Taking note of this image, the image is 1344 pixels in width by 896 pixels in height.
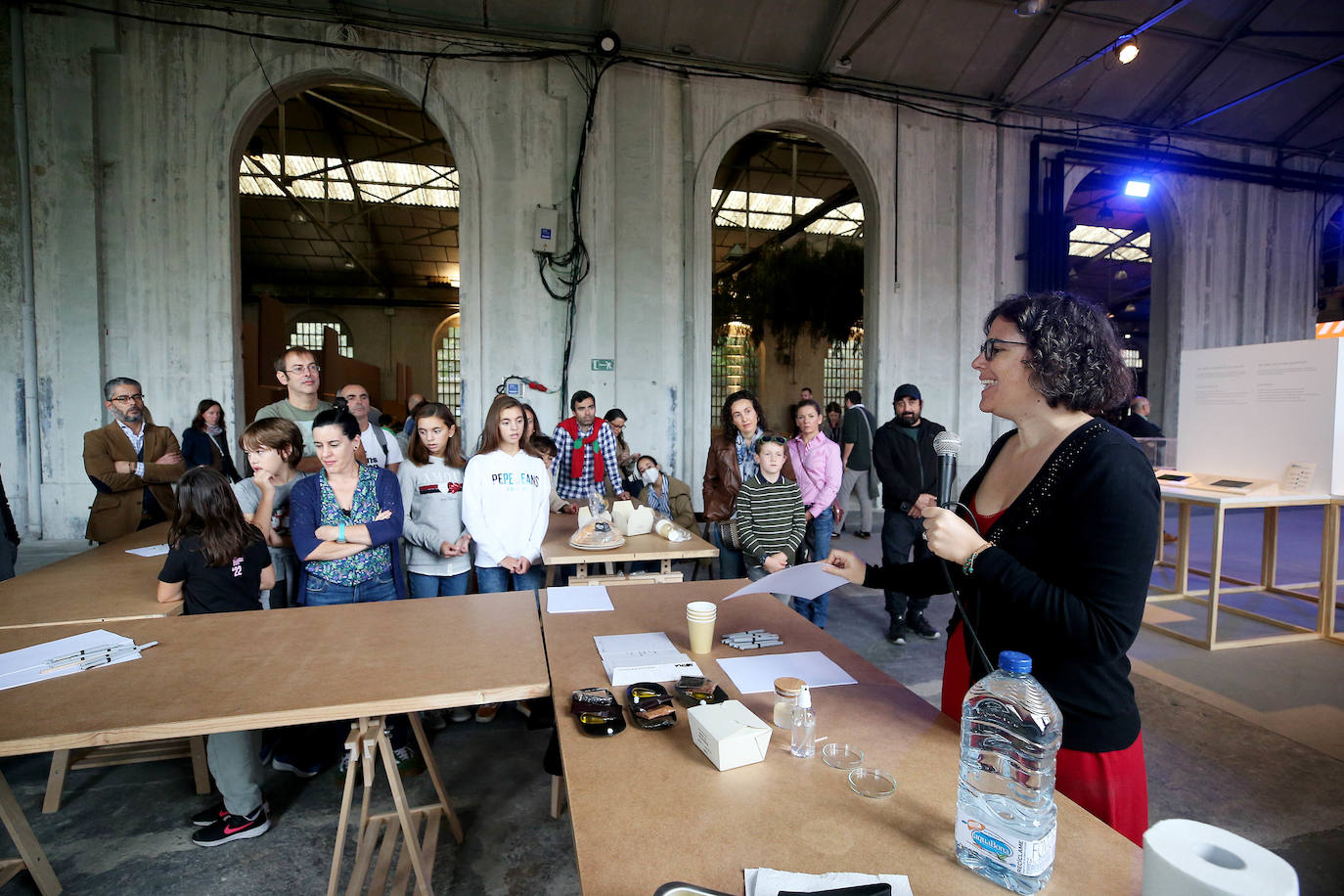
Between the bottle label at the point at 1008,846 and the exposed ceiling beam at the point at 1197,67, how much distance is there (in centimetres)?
1027

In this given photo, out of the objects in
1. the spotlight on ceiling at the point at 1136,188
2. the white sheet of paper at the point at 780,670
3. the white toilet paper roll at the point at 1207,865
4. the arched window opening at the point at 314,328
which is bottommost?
the white sheet of paper at the point at 780,670

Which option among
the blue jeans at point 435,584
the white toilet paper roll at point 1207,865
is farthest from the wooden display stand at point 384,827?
the white toilet paper roll at point 1207,865

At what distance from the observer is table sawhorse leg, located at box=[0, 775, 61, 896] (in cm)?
190

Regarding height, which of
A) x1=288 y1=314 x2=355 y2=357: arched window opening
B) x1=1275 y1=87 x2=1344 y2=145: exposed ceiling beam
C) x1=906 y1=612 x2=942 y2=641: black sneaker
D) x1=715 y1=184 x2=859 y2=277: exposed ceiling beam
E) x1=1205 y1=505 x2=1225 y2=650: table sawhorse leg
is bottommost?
x1=906 y1=612 x2=942 y2=641: black sneaker

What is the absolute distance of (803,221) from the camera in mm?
11500

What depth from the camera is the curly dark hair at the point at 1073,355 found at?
1264 mm

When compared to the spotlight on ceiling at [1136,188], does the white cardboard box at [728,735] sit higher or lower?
lower

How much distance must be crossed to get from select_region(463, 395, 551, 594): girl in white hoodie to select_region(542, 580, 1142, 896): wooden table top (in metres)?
1.74

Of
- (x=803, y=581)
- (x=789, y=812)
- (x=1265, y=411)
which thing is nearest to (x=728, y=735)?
(x=789, y=812)

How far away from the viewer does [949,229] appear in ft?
25.5

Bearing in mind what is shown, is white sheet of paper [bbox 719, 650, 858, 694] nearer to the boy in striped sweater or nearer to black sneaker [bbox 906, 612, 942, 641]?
the boy in striped sweater

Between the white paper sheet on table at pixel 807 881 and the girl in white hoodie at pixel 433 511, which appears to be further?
the girl in white hoodie at pixel 433 511

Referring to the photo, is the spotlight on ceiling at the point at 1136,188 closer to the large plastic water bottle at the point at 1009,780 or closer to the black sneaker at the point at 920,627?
the black sneaker at the point at 920,627

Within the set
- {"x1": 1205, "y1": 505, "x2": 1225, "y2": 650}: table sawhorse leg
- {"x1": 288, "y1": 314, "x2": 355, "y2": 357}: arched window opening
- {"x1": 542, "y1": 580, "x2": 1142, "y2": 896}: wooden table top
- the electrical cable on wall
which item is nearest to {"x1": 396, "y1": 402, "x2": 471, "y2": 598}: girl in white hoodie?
{"x1": 542, "y1": 580, "x2": 1142, "y2": 896}: wooden table top
